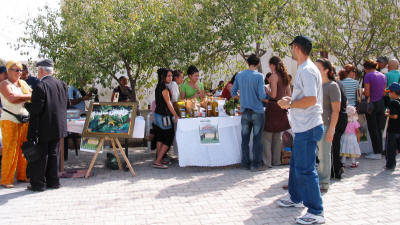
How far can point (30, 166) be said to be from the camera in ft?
18.3

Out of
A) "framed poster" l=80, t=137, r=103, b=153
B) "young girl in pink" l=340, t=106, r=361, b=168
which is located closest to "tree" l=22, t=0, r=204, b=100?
"framed poster" l=80, t=137, r=103, b=153

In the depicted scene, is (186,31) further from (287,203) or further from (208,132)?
(287,203)

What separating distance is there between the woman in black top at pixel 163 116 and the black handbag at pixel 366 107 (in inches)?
147

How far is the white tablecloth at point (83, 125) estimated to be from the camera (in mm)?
6828

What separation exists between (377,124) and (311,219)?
456cm

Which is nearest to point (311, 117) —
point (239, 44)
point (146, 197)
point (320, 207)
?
point (320, 207)

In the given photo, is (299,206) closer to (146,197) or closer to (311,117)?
(311,117)

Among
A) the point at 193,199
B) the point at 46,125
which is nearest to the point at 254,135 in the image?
the point at 193,199

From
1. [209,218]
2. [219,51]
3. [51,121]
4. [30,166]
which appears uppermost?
[219,51]

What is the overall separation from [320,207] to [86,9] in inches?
272

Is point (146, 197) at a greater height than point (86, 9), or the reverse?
point (86, 9)

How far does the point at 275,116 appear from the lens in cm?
687

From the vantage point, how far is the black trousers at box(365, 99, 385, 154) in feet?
25.0

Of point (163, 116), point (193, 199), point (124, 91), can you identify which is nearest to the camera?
point (193, 199)
